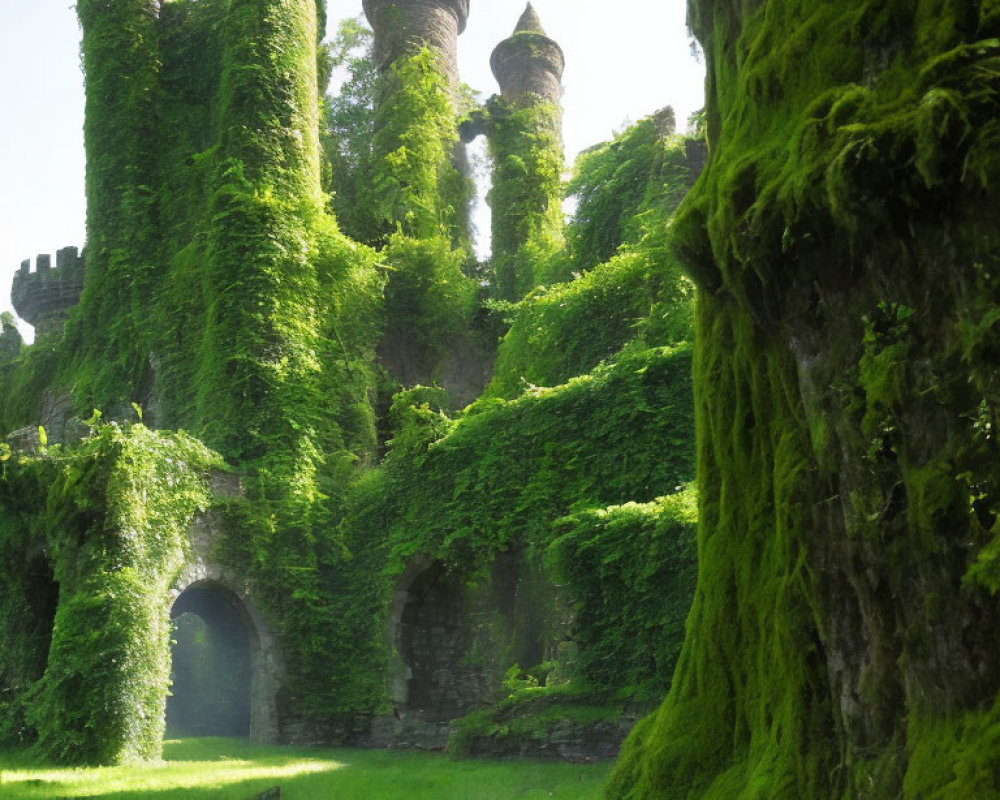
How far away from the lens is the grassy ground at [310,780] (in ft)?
31.0

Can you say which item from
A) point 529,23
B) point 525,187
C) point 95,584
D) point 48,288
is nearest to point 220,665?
→ point 95,584

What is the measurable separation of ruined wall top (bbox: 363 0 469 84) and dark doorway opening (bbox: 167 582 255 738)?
674 inches

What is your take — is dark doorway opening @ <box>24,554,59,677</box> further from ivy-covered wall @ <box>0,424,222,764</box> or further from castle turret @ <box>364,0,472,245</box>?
castle turret @ <box>364,0,472,245</box>

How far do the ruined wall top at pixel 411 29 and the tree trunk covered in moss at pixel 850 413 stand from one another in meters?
24.8

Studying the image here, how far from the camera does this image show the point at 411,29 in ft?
96.0

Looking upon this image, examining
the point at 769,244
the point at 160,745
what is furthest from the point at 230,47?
the point at 769,244

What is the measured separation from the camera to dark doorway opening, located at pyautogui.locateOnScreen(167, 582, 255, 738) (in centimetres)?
1631

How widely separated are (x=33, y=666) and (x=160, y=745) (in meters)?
2.65

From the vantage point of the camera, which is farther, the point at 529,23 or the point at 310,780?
the point at 529,23

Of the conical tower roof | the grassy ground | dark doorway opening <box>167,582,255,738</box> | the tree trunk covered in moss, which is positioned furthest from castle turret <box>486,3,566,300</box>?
the tree trunk covered in moss

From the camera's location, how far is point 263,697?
1557 cm

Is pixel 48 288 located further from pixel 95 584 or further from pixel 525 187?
pixel 95 584

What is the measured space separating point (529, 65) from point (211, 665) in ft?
71.9

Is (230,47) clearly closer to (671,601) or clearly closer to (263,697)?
(263,697)
